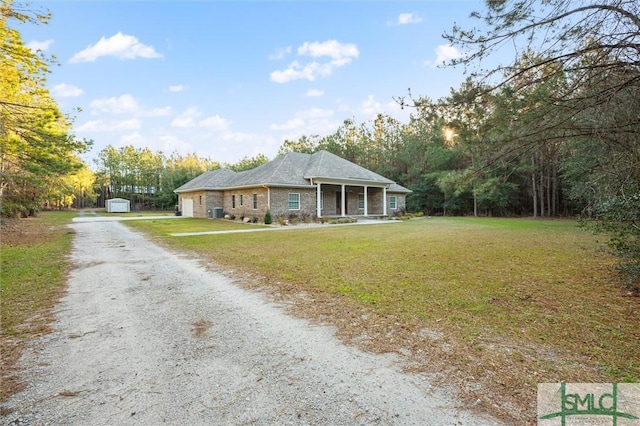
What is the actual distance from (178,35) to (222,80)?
5.17 meters

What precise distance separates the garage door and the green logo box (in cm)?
3094

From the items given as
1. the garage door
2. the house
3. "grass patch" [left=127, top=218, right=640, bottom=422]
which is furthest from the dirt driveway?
the garage door

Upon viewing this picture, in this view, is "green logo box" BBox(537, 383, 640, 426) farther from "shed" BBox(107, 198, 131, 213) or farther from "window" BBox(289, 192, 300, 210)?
"shed" BBox(107, 198, 131, 213)

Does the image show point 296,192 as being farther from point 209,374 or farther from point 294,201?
point 209,374

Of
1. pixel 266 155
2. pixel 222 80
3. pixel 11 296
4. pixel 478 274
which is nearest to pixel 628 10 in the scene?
pixel 478 274

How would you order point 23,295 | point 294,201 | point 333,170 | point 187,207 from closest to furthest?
point 23,295 → point 294,201 → point 333,170 → point 187,207

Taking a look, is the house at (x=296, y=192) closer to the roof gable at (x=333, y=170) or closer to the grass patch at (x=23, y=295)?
the roof gable at (x=333, y=170)

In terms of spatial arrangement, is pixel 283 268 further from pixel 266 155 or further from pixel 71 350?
pixel 266 155

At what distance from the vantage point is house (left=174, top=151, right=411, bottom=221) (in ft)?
70.6

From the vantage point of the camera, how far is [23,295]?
17.2 feet

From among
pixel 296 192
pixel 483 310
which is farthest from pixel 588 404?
pixel 296 192

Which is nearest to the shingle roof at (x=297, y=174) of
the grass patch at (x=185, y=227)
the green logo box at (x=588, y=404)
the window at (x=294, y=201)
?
the window at (x=294, y=201)

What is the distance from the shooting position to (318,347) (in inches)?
130

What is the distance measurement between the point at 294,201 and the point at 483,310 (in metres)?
18.2
